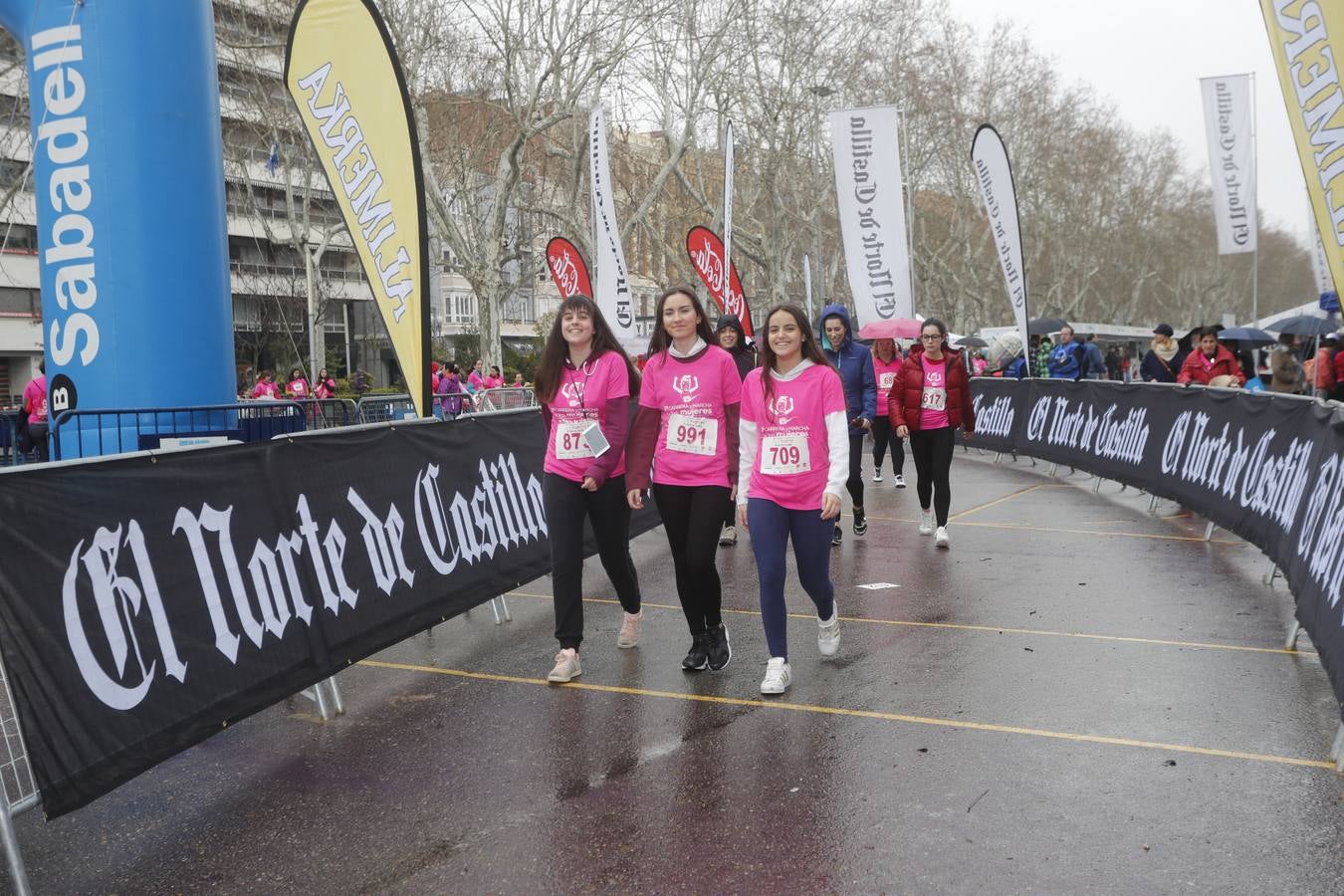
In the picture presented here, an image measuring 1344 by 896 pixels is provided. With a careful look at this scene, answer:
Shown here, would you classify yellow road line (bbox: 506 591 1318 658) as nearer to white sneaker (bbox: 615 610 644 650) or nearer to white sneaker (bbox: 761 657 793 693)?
white sneaker (bbox: 615 610 644 650)

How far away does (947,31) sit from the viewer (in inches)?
1811

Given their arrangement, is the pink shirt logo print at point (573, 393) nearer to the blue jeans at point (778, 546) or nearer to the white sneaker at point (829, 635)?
the blue jeans at point (778, 546)

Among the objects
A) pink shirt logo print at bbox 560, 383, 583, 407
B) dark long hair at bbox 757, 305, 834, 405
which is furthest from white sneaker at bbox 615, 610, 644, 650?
dark long hair at bbox 757, 305, 834, 405

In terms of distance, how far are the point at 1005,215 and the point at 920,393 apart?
8.44m

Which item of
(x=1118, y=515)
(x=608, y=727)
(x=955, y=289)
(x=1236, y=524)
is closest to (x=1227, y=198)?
(x=1118, y=515)

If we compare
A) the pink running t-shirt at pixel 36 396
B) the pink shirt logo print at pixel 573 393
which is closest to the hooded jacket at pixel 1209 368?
the pink shirt logo print at pixel 573 393

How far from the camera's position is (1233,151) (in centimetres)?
2075

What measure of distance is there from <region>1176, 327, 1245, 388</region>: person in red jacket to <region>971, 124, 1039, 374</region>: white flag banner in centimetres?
382

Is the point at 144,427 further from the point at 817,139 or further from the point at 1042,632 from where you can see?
the point at 817,139

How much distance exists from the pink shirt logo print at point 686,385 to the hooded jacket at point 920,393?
4.33m

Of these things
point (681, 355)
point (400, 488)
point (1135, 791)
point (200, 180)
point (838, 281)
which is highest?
point (838, 281)

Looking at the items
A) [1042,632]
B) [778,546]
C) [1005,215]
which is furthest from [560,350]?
[1005,215]

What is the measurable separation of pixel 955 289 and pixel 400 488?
190ft

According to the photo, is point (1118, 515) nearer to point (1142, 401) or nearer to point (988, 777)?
point (1142, 401)
